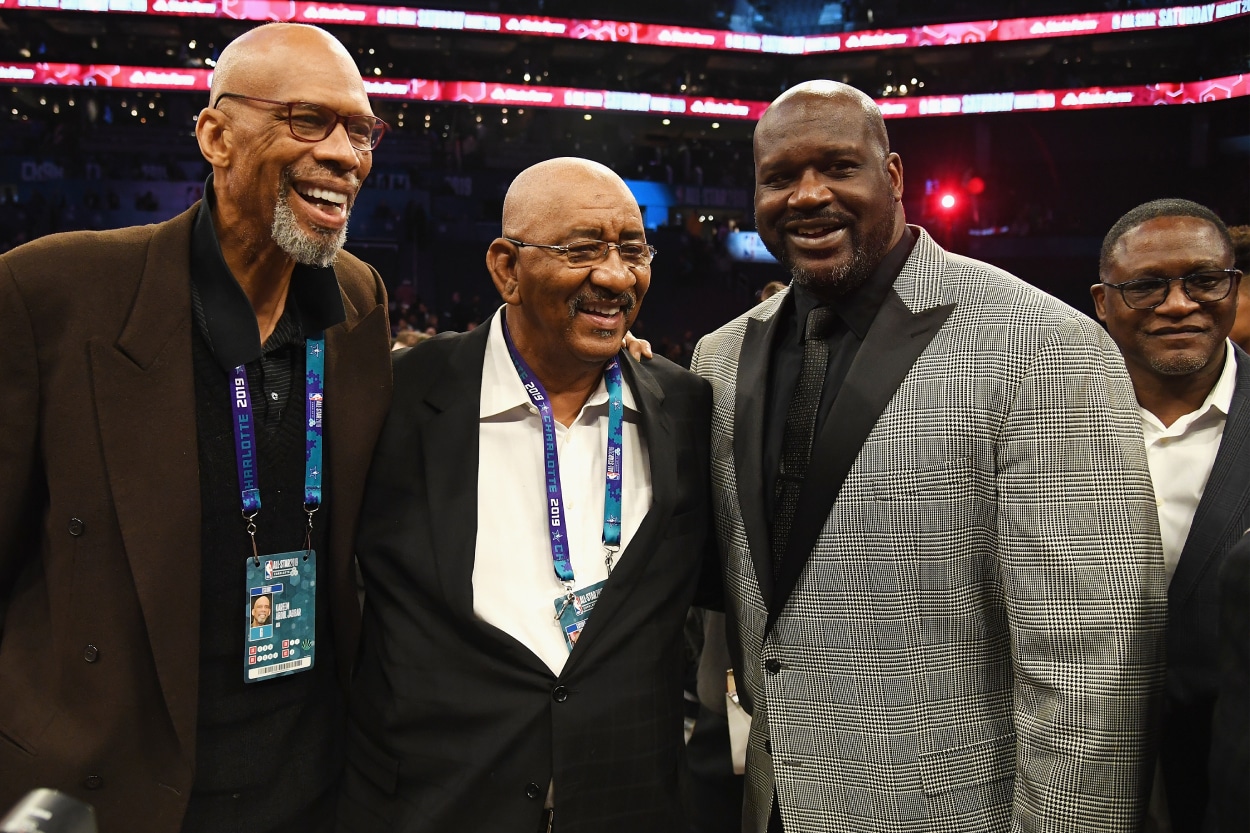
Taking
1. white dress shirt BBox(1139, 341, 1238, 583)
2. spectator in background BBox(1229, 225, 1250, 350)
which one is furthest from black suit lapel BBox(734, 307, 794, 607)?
spectator in background BBox(1229, 225, 1250, 350)

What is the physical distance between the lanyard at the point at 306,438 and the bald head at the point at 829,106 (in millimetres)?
1023

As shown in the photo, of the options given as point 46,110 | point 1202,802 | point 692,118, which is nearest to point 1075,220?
point 692,118

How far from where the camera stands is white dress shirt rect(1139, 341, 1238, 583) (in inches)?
75.3

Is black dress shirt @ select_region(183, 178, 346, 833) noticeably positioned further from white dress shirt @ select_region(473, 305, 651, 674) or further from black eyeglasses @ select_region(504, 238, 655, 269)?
black eyeglasses @ select_region(504, 238, 655, 269)

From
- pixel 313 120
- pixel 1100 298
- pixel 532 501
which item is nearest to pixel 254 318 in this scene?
pixel 313 120

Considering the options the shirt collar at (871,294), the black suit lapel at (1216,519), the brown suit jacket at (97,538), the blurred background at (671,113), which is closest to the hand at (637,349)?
the shirt collar at (871,294)

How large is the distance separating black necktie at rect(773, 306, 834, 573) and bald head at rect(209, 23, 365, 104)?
1058mm

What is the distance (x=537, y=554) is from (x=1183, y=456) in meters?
1.43

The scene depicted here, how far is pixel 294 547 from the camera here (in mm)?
1800

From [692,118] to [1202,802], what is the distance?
67.3ft

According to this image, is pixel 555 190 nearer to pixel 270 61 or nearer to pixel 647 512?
pixel 270 61

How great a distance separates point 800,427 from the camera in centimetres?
184

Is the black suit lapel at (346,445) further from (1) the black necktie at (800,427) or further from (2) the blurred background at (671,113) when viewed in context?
(2) the blurred background at (671,113)

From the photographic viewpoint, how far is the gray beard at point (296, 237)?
1.77 m
